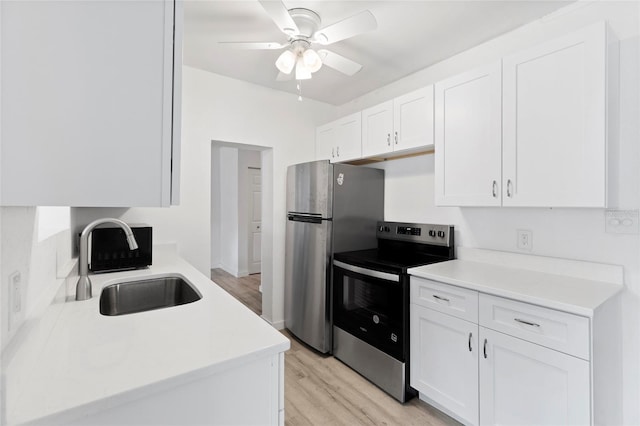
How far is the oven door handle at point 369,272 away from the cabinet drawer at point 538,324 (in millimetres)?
553

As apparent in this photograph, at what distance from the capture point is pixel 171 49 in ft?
2.26

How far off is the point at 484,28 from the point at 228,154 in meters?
4.53

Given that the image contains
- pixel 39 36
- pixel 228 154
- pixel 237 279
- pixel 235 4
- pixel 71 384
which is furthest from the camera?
pixel 228 154

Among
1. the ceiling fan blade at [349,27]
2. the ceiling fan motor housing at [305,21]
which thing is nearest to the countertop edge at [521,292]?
the ceiling fan blade at [349,27]

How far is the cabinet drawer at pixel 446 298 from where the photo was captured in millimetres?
1656

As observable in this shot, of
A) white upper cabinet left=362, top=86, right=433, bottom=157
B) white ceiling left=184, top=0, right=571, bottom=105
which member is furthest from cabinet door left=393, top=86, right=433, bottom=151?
white ceiling left=184, top=0, right=571, bottom=105

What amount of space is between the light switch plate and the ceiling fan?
5.34 feet

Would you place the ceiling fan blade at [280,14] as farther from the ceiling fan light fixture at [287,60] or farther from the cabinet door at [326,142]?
the cabinet door at [326,142]

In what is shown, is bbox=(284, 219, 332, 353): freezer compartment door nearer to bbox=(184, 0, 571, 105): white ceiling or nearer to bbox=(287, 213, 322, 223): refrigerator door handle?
bbox=(287, 213, 322, 223): refrigerator door handle

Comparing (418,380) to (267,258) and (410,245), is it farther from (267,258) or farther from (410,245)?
(267,258)

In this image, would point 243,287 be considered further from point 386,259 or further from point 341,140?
point 386,259

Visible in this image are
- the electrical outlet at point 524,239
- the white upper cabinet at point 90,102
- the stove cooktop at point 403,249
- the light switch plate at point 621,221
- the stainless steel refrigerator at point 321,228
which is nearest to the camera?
the white upper cabinet at point 90,102

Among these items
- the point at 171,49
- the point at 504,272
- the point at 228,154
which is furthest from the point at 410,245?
the point at 228,154

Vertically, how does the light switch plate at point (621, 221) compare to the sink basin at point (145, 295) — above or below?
above
